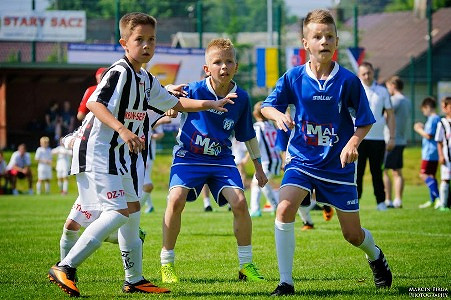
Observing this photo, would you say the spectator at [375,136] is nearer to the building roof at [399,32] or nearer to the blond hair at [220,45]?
the blond hair at [220,45]

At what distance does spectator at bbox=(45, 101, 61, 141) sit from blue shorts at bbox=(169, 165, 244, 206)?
23.5 m

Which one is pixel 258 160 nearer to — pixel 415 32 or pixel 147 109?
pixel 147 109

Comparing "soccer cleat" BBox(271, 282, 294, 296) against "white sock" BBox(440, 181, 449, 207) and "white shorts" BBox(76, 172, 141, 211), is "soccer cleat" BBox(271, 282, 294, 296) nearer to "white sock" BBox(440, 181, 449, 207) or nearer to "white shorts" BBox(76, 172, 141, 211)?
"white shorts" BBox(76, 172, 141, 211)

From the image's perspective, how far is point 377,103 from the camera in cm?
1490

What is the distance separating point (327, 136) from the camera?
6.71 m

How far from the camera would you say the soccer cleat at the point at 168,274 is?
7.33 metres

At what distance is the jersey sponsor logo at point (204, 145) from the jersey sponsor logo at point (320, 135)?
1129 mm

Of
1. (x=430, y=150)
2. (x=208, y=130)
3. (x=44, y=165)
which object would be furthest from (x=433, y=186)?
(x=44, y=165)

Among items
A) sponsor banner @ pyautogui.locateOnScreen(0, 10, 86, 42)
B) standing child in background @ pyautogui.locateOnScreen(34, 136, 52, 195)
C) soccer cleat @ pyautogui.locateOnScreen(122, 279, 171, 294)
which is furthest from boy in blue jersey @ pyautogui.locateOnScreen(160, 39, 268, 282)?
sponsor banner @ pyautogui.locateOnScreen(0, 10, 86, 42)

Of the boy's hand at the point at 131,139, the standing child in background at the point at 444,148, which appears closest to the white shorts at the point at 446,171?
the standing child in background at the point at 444,148

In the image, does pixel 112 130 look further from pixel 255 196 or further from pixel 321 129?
pixel 255 196

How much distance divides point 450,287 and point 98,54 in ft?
74.7

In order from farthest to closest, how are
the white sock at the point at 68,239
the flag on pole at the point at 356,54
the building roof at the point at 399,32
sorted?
the building roof at the point at 399,32
the flag on pole at the point at 356,54
the white sock at the point at 68,239

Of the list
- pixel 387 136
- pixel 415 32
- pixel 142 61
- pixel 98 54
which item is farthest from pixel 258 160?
pixel 415 32
